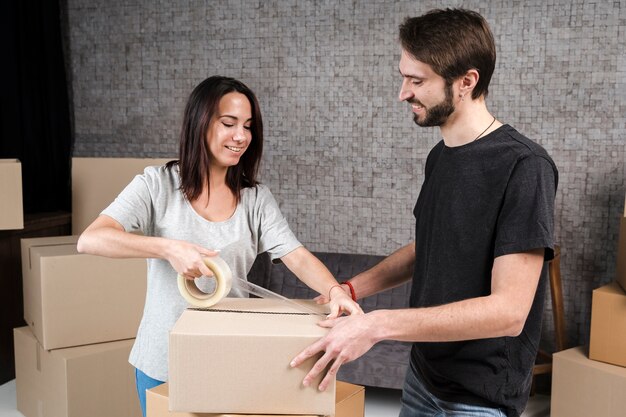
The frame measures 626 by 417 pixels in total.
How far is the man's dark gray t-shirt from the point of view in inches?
46.8

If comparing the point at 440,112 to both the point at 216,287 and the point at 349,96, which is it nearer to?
the point at 216,287

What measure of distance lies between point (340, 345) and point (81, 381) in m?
1.91

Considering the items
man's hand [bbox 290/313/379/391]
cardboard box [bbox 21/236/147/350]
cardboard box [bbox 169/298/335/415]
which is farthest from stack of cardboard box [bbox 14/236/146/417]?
man's hand [bbox 290/313/379/391]

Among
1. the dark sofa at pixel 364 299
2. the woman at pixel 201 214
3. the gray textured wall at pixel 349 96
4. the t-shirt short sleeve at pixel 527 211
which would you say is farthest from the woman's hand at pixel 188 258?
the gray textured wall at pixel 349 96

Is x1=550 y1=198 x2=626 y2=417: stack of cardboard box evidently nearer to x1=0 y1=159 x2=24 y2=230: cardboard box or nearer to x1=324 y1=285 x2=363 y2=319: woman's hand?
x1=324 y1=285 x2=363 y2=319: woman's hand

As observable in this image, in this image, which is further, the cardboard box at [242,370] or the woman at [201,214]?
the woman at [201,214]

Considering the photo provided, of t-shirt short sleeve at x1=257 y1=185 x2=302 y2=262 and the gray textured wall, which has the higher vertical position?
the gray textured wall

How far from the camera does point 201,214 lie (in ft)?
5.31

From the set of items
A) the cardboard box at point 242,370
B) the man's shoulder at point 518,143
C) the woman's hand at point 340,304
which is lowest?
the cardboard box at point 242,370

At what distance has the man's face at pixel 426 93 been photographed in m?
1.32

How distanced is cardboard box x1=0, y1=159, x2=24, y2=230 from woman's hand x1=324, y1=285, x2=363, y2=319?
2.01 m

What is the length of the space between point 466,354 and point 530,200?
0.32 meters

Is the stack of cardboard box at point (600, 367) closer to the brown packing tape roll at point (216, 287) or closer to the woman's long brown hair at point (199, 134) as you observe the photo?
the woman's long brown hair at point (199, 134)

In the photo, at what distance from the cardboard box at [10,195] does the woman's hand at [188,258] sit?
1874 mm
